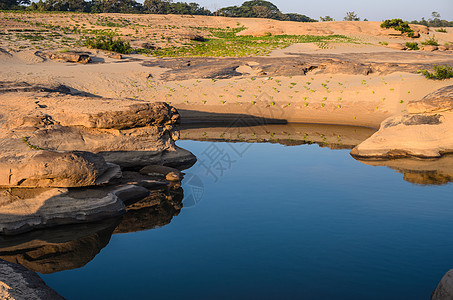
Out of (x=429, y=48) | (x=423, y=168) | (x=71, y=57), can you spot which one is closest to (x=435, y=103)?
(x=423, y=168)

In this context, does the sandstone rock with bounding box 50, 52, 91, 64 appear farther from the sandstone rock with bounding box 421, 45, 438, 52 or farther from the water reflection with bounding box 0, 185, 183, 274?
the sandstone rock with bounding box 421, 45, 438, 52

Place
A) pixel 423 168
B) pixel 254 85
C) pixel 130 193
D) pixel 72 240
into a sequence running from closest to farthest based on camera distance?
pixel 72 240 → pixel 130 193 → pixel 423 168 → pixel 254 85

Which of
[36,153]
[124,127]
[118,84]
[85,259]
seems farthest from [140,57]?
[85,259]

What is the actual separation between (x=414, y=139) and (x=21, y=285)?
12.5 meters

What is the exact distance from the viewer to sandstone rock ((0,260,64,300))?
596cm

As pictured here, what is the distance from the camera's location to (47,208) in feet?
30.6

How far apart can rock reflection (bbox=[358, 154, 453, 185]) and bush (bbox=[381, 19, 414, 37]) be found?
36565mm

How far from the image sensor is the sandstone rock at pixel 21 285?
5.96 m

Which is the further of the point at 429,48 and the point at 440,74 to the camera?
the point at 429,48

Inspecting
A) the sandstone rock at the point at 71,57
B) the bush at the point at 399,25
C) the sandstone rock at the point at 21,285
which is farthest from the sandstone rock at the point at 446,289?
the bush at the point at 399,25

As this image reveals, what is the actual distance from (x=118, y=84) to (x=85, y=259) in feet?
54.7

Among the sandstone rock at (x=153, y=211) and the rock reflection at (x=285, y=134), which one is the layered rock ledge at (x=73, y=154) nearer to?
the sandstone rock at (x=153, y=211)

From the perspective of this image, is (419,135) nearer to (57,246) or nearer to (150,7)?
(57,246)

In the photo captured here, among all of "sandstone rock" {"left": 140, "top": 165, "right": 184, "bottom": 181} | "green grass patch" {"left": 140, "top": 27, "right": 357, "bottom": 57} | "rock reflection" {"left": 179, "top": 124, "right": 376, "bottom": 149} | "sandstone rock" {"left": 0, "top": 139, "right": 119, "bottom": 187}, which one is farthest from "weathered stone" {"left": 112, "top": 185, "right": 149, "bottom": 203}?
"green grass patch" {"left": 140, "top": 27, "right": 357, "bottom": 57}
